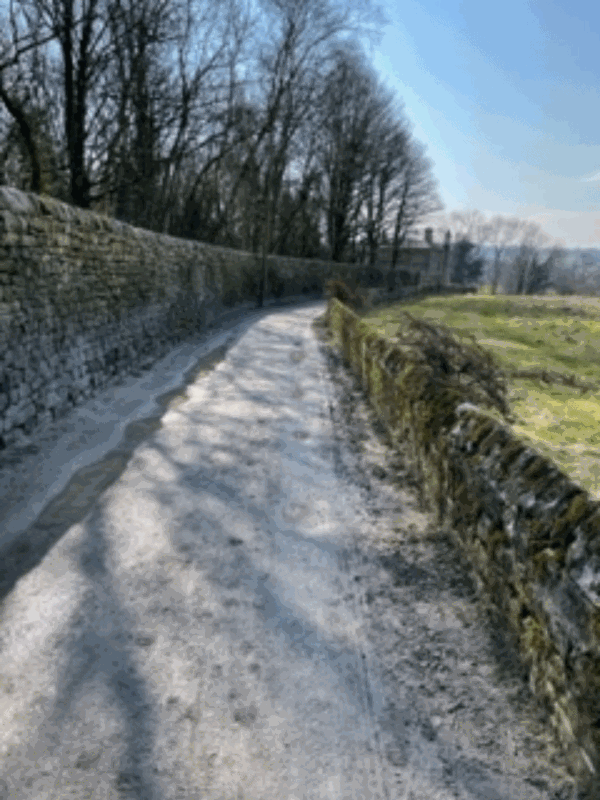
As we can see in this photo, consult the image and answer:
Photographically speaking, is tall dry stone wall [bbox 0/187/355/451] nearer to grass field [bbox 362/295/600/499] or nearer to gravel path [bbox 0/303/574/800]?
gravel path [bbox 0/303/574/800]

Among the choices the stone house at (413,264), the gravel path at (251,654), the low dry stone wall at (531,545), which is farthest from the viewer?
the stone house at (413,264)

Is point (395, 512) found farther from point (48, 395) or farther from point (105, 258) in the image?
point (105, 258)

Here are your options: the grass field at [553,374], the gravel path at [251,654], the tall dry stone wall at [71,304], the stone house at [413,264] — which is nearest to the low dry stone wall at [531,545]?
the gravel path at [251,654]

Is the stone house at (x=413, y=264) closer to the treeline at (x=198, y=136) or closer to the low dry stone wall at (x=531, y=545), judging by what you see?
the treeline at (x=198, y=136)

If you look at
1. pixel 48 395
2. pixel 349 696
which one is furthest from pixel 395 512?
pixel 48 395

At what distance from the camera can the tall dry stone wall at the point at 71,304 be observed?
581cm

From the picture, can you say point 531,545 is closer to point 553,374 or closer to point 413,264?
point 553,374

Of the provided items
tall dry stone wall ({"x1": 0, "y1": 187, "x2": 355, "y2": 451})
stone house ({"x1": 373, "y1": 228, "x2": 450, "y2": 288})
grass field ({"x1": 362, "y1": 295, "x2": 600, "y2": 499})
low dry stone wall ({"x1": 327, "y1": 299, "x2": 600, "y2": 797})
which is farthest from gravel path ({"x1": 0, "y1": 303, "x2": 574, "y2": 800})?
stone house ({"x1": 373, "y1": 228, "x2": 450, "y2": 288})

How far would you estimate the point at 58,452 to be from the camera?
5.99 m

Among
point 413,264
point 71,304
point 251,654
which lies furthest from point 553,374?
point 413,264

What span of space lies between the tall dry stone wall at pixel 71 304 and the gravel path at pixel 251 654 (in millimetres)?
1358

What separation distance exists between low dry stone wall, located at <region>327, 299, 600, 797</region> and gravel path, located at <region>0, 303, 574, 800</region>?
0.19m

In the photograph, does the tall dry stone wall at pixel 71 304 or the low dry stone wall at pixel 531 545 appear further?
the tall dry stone wall at pixel 71 304

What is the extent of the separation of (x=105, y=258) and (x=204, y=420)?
3.08 metres
